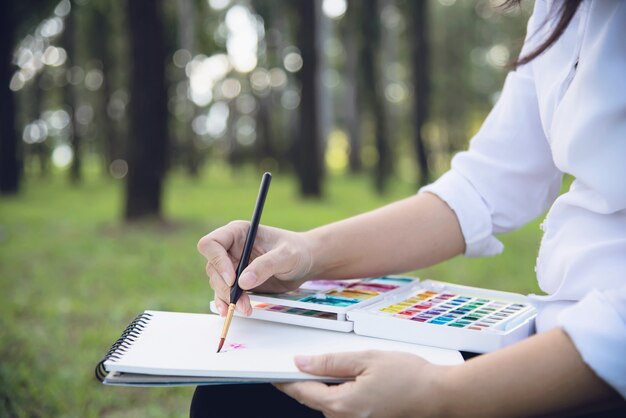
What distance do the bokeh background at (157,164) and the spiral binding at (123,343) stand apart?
0.76 meters

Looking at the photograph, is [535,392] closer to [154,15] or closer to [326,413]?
[326,413]

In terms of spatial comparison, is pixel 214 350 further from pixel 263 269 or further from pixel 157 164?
pixel 157 164

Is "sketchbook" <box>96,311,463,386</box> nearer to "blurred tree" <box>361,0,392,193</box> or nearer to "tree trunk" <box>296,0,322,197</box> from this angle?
"tree trunk" <box>296,0,322,197</box>

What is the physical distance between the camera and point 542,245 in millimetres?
1050

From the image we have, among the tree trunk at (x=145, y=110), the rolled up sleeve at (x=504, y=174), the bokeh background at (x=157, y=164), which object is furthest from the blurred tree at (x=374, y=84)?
the rolled up sleeve at (x=504, y=174)

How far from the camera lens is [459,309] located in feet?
3.65

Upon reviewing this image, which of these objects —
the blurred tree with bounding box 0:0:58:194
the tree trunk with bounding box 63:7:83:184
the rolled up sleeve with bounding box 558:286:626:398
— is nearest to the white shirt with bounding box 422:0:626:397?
the rolled up sleeve with bounding box 558:286:626:398

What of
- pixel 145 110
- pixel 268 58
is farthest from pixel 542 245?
pixel 268 58

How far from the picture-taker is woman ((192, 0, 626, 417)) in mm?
811

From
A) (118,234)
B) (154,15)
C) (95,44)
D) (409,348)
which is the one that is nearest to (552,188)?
(409,348)

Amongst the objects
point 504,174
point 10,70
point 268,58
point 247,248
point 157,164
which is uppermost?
point 268,58

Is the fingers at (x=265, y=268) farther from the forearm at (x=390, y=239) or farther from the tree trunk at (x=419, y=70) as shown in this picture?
the tree trunk at (x=419, y=70)

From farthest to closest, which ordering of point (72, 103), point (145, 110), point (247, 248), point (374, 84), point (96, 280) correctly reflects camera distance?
point (72, 103)
point (374, 84)
point (145, 110)
point (96, 280)
point (247, 248)

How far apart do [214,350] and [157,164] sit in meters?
6.66
